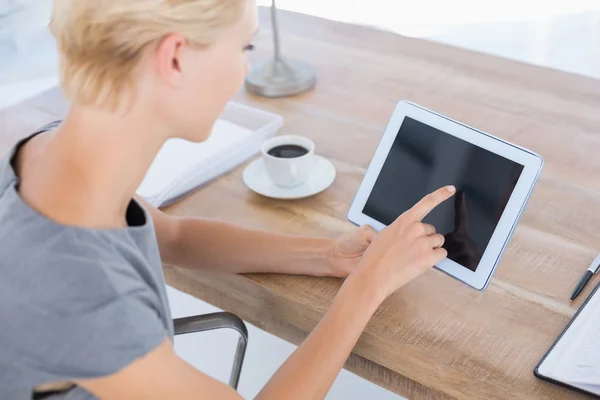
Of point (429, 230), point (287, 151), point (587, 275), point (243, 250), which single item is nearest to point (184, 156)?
point (287, 151)

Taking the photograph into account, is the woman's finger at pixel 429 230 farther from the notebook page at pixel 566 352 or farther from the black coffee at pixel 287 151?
the black coffee at pixel 287 151

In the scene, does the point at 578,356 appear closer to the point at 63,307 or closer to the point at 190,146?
the point at 63,307

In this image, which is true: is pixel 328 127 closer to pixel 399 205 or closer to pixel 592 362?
pixel 399 205

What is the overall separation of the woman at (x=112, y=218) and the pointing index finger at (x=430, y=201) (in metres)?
0.14

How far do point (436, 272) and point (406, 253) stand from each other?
104 mm

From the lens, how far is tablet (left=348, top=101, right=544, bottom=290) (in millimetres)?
935

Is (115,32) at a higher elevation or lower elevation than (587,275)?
higher

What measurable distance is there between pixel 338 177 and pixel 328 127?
0.18 metres

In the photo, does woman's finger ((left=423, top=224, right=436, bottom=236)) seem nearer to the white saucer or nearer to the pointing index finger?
the pointing index finger

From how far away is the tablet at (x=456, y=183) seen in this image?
0.93 m

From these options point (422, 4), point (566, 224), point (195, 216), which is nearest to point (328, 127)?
point (195, 216)

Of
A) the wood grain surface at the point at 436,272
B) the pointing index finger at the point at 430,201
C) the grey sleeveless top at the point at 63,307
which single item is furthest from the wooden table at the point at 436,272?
the grey sleeveless top at the point at 63,307

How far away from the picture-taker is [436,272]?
3.38ft

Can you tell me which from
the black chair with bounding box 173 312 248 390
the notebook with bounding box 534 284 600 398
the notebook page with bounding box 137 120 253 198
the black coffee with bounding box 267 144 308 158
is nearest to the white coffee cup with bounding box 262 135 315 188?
the black coffee with bounding box 267 144 308 158
